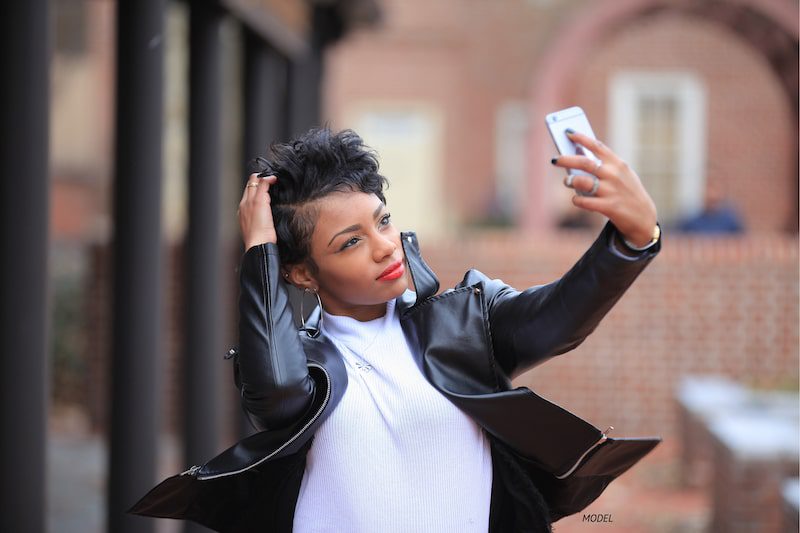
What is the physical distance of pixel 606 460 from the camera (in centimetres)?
242

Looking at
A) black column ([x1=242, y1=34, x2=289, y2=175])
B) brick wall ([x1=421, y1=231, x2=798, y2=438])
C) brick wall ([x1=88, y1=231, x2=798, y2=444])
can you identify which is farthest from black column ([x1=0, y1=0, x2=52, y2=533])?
brick wall ([x1=421, y1=231, x2=798, y2=438])

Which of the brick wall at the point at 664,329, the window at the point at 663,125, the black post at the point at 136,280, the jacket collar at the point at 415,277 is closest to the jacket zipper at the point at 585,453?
the jacket collar at the point at 415,277

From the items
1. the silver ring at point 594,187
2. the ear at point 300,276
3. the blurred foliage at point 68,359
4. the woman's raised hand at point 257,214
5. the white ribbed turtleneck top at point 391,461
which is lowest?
the blurred foliage at point 68,359

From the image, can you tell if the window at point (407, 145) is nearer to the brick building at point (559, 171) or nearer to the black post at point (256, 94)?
the brick building at point (559, 171)

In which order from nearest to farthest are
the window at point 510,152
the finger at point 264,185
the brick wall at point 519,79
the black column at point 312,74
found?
the finger at point 264,185, the black column at point 312,74, the brick wall at point 519,79, the window at point 510,152

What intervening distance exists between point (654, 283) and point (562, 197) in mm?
7240

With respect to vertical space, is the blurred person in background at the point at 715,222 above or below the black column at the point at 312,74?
below

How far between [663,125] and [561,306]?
567 inches

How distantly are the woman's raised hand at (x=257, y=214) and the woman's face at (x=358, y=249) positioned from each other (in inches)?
3.6

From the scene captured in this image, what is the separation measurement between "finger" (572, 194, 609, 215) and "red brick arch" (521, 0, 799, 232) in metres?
8.21

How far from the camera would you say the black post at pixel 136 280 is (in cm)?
452

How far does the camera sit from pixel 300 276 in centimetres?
238

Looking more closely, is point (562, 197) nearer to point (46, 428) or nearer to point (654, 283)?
point (654, 283)

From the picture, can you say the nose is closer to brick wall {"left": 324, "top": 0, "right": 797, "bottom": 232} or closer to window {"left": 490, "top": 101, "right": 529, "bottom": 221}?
brick wall {"left": 324, "top": 0, "right": 797, "bottom": 232}
